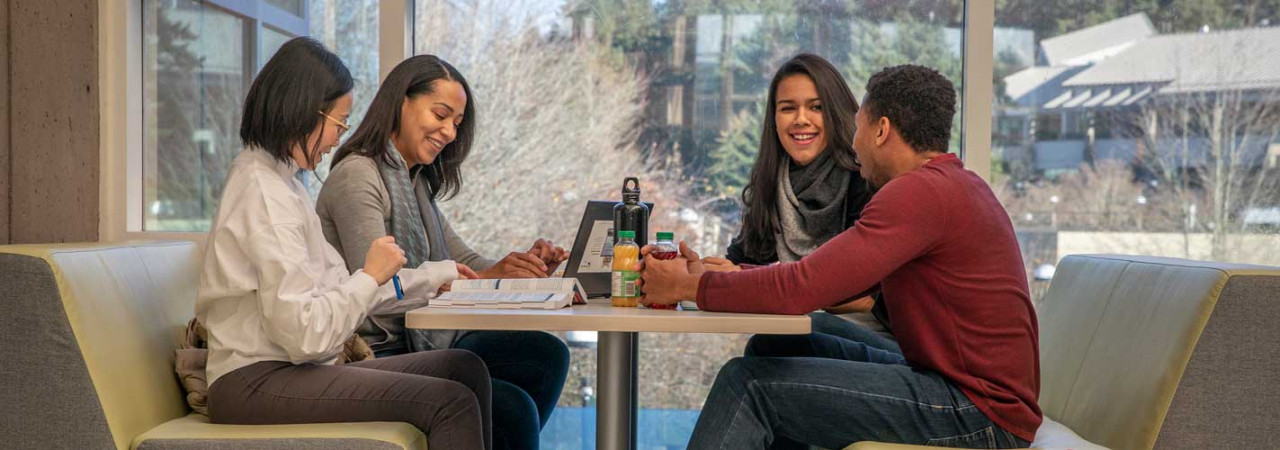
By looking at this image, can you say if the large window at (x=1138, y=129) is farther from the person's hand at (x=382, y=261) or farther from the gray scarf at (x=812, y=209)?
the person's hand at (x=382, y=261)

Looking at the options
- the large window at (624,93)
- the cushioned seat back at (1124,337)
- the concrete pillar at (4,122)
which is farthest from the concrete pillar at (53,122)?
the cushioned seat back at (1124,337)

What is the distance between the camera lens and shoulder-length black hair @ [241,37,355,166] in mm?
2057

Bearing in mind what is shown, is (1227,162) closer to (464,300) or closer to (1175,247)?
(1175,247)

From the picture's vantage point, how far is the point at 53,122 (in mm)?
3098

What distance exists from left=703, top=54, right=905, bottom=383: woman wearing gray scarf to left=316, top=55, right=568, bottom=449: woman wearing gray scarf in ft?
1.87

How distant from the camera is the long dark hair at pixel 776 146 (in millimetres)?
2838

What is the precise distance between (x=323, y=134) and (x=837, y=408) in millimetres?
1121

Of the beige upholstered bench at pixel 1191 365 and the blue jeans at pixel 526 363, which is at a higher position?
the beige upholstered bench at pixel 1191 365

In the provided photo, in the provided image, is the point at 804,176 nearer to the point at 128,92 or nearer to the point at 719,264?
the point at 719,264

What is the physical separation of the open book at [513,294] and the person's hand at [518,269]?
28 cm

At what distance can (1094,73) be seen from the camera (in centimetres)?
331

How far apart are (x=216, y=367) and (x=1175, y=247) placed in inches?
109

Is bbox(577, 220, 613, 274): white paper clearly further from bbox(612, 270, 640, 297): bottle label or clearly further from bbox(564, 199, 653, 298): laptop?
bbox(612, 270, 640, 297): bottle label

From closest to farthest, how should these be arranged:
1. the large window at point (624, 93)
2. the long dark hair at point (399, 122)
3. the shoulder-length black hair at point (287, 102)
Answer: the shoulder-length black hair at point (287, 102) → the long dark hair at point (399, 122) → the large window at point (624, 93)
